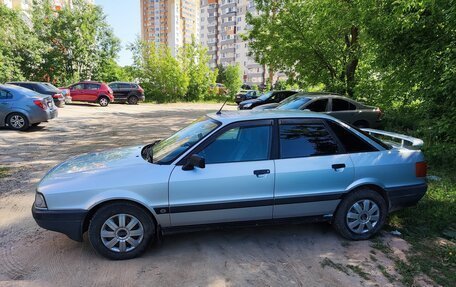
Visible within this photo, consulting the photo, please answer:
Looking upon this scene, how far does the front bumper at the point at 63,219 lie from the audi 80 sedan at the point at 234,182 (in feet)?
0.03

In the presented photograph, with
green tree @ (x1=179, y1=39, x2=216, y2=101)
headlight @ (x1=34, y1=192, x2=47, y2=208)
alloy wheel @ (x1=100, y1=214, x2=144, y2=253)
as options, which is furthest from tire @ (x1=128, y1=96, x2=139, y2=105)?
alloy wheel @ (x1=100, y1=214, x2=144, y2=253)

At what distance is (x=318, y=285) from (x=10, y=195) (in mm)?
5008

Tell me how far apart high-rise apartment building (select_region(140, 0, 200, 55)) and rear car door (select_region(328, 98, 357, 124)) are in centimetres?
10760

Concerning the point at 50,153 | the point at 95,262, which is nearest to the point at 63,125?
the point at 50,153

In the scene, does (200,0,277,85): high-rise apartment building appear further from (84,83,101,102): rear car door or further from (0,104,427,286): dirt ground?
(0,104,427,286): dirt ground

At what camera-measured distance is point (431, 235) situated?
449 cm

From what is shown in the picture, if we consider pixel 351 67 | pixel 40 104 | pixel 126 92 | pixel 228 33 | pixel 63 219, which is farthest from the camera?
pixel 228 33

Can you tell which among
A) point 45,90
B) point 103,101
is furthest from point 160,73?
point 45,90

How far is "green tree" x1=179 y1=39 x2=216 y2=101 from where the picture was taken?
33250 mm

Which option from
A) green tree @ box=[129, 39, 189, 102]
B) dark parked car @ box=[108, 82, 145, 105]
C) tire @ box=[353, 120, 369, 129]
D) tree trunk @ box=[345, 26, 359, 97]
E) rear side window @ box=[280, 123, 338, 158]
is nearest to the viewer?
rear side window @ box=[280, 123, 338, 158]

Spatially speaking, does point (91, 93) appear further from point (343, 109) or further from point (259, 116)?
point (259, 116)

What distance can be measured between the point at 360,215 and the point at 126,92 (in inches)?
993

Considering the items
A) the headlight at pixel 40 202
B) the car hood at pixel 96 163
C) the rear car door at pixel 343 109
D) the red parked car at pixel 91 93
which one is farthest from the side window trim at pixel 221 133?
the red parked car at pixel 91 93

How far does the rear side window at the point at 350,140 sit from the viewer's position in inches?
169
